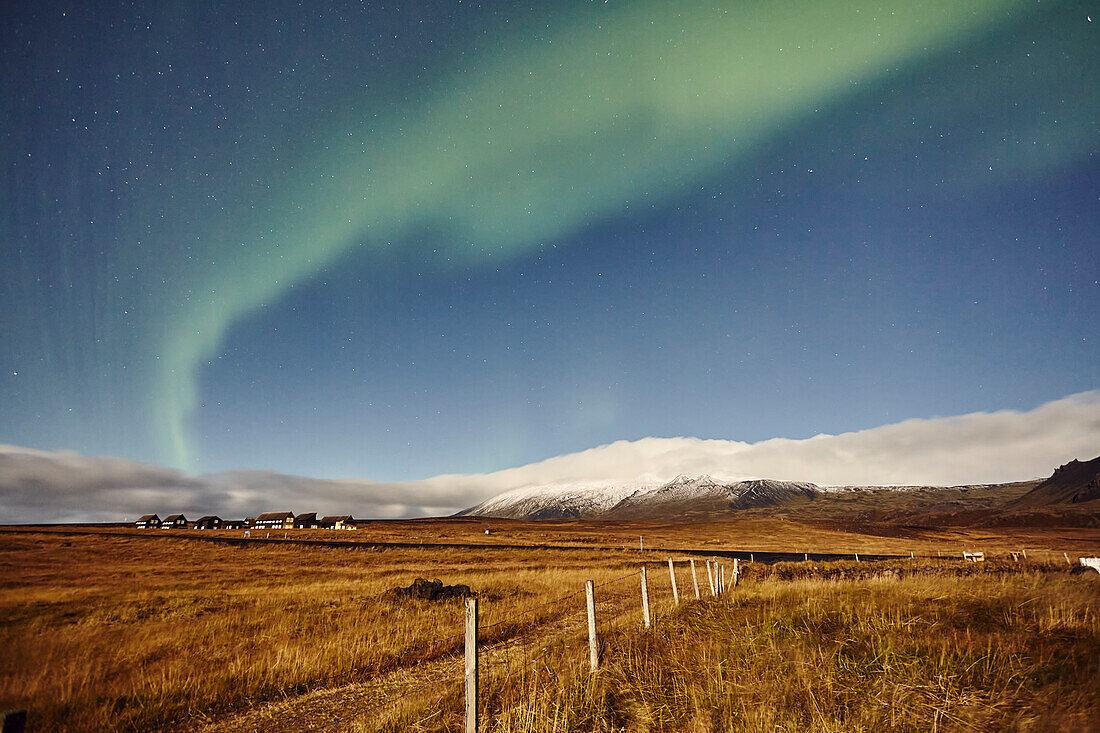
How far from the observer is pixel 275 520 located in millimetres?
154500

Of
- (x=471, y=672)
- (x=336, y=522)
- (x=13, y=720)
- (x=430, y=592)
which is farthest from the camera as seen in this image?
(x=336, y=522)

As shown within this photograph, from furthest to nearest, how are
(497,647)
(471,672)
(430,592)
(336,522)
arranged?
(336,522), (430,592), (497,647), (471,672)

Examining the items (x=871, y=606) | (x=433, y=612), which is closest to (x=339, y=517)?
(x=433, y=612)

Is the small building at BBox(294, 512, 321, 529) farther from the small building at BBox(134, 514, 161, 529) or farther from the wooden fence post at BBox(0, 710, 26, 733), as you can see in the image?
the wooden fence post at BBox(0, 710, 26, 733)

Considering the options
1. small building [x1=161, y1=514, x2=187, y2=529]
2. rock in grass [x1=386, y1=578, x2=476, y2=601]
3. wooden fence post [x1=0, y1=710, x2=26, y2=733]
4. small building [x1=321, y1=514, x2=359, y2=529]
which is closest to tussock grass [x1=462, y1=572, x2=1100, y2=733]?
wooden fence post [x1=0, y1=710, x2=26, y2=733]

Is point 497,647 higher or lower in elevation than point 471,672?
lower

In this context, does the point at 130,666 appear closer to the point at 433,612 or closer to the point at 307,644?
the point at 307,644

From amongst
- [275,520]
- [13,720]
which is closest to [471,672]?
[13,720]

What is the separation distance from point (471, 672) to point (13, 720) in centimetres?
377

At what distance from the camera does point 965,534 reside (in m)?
111

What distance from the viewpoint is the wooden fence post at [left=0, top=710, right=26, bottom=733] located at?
211 cm

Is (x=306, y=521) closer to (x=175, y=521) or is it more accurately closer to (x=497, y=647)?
(x=175, y=521)

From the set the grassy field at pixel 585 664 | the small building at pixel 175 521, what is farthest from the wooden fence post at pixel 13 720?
the small building at pixel 175 521

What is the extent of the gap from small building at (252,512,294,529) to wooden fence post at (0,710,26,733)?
540 ft
